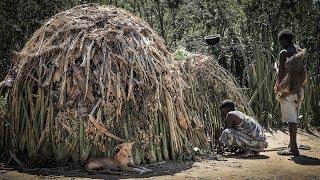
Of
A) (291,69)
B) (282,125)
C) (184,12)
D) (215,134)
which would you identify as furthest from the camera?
(184,12)

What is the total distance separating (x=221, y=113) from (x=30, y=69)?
9.71 feet

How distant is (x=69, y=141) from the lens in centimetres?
562

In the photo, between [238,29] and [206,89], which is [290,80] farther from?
[238,29]

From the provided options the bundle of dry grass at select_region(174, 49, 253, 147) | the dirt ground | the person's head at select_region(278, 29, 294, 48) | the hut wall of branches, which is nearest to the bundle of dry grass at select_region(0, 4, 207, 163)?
the hut wall of branches

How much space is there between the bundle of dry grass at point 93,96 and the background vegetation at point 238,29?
1.53 m

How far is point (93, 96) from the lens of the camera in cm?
571

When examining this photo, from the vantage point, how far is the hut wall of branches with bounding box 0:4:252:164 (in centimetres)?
564

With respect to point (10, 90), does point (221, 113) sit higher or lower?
lower

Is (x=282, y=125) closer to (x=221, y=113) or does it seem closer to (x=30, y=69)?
(x=221, y=113)

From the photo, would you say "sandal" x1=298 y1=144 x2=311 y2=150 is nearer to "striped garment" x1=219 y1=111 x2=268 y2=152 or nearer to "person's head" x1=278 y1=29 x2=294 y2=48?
"striped garment" x1=219 y1=111 x2=268 y2=152

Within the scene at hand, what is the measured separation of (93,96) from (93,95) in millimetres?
23

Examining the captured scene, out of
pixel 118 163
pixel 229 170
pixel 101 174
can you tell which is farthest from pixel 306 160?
pixel 101 174

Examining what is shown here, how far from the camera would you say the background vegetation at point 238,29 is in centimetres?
862

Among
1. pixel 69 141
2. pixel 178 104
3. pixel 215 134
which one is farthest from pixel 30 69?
pixel 215 134
